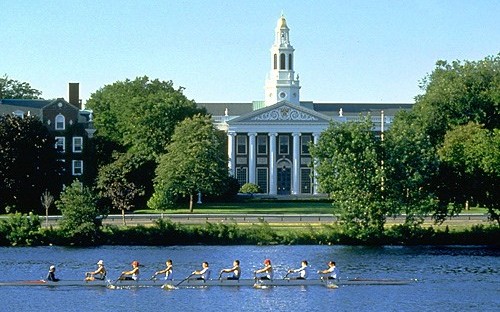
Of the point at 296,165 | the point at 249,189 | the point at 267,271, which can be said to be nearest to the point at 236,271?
the point at 267,271

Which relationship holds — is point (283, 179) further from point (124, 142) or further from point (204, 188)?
point (204, 188)

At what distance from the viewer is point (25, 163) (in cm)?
12331

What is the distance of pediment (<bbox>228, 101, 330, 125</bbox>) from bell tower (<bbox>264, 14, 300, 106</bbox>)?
31.2ft

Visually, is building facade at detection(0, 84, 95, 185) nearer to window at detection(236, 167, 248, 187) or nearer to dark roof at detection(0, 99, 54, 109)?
dark roof at detection(0, 99, 54, 109)

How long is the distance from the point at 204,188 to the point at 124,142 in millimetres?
22931

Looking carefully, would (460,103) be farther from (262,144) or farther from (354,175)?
(262,144)

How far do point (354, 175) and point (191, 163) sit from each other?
35745 mm

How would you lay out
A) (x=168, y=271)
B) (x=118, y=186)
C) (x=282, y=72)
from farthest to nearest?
(x=282, y=72) < (x=118, y=186) < (x=168, y=271)

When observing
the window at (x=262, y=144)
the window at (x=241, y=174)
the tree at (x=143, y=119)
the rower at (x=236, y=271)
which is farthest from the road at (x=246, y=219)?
the window at (x=262, y=144)

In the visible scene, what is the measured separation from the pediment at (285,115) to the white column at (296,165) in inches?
85.8

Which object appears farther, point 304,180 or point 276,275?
point 304,180

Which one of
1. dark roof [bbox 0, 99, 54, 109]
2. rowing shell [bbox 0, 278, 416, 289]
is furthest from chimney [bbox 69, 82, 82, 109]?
rowing shell [bbox 0, 278, 416, 289]

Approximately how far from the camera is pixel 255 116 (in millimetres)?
175500

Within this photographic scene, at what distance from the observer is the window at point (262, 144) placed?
176250 mm
